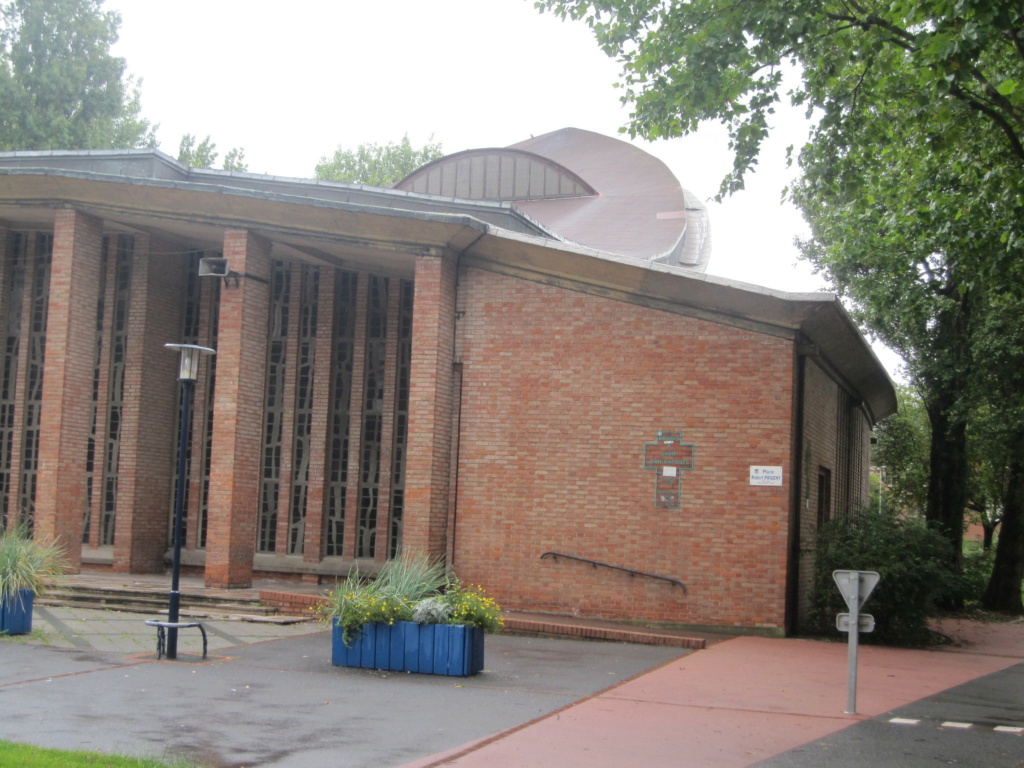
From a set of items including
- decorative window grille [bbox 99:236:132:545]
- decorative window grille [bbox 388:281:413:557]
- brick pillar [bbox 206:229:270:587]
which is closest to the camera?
brick pillar [bbox 206:229:270:587]

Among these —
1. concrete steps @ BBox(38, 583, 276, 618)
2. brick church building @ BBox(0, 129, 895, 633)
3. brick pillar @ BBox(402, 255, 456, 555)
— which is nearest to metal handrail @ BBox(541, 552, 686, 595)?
brick church building @ BBox(0, 129, 895, 633)

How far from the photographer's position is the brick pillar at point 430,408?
16.3 m

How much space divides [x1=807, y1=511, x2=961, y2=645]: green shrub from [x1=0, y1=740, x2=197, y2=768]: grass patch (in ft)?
35.6

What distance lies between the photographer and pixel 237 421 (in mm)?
17062

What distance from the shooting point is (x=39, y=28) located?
43.1m

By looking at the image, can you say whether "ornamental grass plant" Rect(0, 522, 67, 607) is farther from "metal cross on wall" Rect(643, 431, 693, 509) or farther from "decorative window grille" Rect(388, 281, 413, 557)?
"metal cross on wall" Rect(643, 431, 693, 509)

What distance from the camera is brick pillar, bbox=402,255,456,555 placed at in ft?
53.5

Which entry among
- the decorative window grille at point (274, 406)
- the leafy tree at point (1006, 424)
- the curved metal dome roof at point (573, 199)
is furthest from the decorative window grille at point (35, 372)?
the leafy tree at point (1006, 424)

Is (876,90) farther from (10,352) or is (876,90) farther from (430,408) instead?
(10,352)

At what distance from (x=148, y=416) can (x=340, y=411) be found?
3668 mm

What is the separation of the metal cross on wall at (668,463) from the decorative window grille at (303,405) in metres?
6.62

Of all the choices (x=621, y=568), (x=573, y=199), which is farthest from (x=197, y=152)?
(x=621, y=568)

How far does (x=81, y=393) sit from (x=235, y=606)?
4989mm

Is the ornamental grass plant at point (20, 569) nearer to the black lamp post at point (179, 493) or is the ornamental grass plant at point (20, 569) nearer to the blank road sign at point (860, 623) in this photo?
the black lamp post at point (179, 493)
